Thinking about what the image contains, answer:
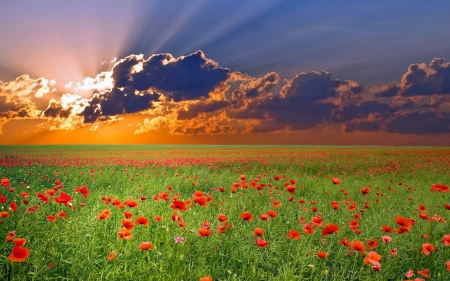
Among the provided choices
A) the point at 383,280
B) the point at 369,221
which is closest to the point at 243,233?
the point at 383,280

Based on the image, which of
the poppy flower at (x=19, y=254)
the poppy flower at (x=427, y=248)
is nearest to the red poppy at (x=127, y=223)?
the poppy flower at (x=19, y=254)

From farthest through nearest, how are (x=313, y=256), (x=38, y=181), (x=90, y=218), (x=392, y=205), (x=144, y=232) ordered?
1. (x=38, y=181)
2. (x=392, y=205)
3. (x=90, y=218)
4. (x=144, y=232)
5. (x=313, y=256)

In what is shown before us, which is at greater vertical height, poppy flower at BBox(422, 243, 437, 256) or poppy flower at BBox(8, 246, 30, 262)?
poppy flower at BBox(8, 246, 30, 262)

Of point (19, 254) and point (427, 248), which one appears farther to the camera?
point (427, 248)

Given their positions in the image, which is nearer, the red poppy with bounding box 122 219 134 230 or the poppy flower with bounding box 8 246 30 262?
the poppy flower with bounding box 8 246 30 262

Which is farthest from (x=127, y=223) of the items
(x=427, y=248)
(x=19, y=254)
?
(x=427, y=248)

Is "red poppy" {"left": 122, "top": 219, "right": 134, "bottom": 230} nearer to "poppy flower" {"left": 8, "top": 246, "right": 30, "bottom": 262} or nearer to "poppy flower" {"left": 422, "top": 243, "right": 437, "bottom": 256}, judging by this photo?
"poppy flower" {"left": 8, "top": 246, "right": 30, "bottom": 262}

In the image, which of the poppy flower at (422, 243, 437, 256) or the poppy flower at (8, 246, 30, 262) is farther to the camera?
the poppy flower at (422, 243, 437, 256)

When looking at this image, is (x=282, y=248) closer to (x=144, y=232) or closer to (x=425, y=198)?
(x=144, y=232)

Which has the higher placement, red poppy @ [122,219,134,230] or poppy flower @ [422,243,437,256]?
red poppy @ [122,219,134,230]

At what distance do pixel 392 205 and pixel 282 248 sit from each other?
17.0 ft

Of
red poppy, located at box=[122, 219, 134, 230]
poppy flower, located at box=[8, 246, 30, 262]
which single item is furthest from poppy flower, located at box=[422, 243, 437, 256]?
poppy flower, located at box=[8, 246, 30, 262]

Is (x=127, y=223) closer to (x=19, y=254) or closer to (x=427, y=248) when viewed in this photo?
(x=19, y=254)

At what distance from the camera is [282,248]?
4750mm
